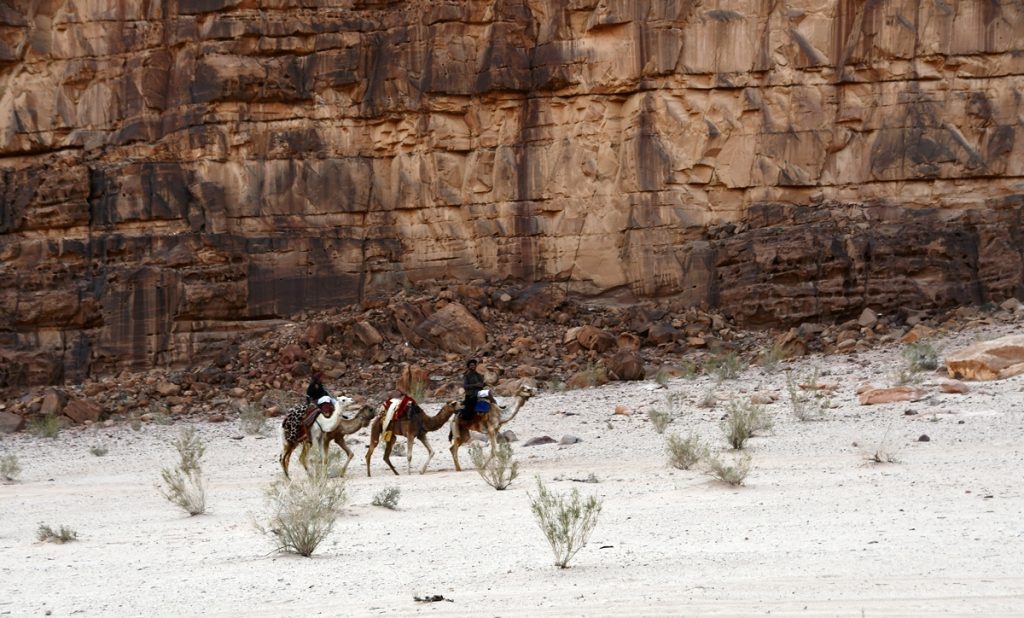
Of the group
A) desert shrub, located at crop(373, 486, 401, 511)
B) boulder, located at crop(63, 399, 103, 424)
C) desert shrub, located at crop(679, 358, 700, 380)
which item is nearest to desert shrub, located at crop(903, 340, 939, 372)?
desert shrub, located at crop(679, 358, 700, 380)

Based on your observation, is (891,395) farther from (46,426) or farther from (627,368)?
(46,426)

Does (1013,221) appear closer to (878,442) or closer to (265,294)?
(878,442)

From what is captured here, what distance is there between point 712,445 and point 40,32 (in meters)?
24.3

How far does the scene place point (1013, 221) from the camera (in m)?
25.5

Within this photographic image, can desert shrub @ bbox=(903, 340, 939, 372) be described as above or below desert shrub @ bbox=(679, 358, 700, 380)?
above

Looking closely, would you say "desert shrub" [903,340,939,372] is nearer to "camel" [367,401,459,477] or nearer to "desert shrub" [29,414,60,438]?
"camel" [367,401,459,477]

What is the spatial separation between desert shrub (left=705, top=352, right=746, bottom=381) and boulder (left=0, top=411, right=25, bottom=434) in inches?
554

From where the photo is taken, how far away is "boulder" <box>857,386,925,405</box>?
1628 cm

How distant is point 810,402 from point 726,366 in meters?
4.64

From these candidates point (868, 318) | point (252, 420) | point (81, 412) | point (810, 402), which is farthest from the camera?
point (868, 318)

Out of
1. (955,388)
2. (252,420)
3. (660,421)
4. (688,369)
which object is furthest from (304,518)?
(688,369)

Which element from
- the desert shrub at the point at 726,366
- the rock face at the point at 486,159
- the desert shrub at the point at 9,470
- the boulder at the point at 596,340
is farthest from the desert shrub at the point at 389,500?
the rock face at the point at 486,159

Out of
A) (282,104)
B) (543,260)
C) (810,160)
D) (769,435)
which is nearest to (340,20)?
(282,104)

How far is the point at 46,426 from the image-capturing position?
2264 cm
